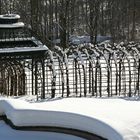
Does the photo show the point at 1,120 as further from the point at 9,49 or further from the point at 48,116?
the point at 9,49

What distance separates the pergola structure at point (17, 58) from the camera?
1153cm

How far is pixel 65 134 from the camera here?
18.0ft

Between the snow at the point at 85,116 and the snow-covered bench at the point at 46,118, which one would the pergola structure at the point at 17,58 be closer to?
the snow at the point at 85,116

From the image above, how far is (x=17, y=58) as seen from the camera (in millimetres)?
12281

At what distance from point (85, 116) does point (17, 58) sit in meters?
7.14

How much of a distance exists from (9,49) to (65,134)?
22.9 ft

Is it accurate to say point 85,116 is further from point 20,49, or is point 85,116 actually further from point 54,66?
point 20,49

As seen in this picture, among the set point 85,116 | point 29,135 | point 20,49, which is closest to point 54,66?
point 20,49

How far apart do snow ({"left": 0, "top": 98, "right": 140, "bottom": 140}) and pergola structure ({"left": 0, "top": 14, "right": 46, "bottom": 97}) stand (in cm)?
448

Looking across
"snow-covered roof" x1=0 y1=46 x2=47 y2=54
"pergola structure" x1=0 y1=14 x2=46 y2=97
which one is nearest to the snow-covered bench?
"pergola structure" x1=0 y1=14 x2=46 y2=97

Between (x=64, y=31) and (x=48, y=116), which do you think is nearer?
(x=48, y=116)

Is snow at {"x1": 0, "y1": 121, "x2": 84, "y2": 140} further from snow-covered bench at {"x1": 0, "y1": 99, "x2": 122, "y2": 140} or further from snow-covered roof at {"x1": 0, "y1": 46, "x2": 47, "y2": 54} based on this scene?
snow-covered roof at {"x1": 0, "y1": 46, "x2": 47, "y2": 54}

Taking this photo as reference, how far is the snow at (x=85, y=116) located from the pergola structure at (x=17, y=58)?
448cm

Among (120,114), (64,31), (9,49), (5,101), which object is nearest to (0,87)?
(9,49)
